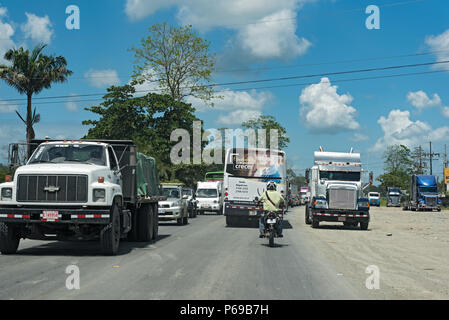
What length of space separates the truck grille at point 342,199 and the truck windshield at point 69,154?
14188mm

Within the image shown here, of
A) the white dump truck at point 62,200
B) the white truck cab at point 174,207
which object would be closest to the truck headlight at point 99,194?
the white dump truck at point 62,200

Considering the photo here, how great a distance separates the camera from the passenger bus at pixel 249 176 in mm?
25797

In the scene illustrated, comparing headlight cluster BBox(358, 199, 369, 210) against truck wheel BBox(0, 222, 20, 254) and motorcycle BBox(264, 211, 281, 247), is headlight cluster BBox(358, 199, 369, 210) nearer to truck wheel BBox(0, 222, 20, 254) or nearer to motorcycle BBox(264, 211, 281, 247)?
motorcycle BBox(264, 211, 281, 247)

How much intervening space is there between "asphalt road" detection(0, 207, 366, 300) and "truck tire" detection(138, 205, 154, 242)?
57cm

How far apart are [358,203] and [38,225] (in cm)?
1650

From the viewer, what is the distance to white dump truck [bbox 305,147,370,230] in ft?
84.7

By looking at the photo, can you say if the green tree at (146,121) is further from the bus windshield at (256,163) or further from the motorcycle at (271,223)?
the motorcycle at (271,223)

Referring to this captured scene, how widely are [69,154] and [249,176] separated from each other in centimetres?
1295

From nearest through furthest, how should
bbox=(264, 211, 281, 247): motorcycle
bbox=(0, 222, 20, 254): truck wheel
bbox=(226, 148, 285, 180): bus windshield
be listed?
bbox=(0, 222, 20, 254): truck wheel < bbox=(264, 211, 281, 247): motorcycle < bbox=(226, 148, 285, 180): bus windshield

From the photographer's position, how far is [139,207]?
1608 cm

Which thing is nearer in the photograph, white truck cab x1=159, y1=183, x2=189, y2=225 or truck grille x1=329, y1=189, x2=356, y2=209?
truck grille x1=329, y1=189, x2=356, y2=209

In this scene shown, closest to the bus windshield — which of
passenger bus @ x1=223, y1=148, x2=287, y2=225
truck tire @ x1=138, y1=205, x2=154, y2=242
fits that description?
passenger bus @ x1=223, y1=148, x2=287, y2=225

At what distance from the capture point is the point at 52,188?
12672mm

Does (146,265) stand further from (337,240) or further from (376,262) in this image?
(337,240)
